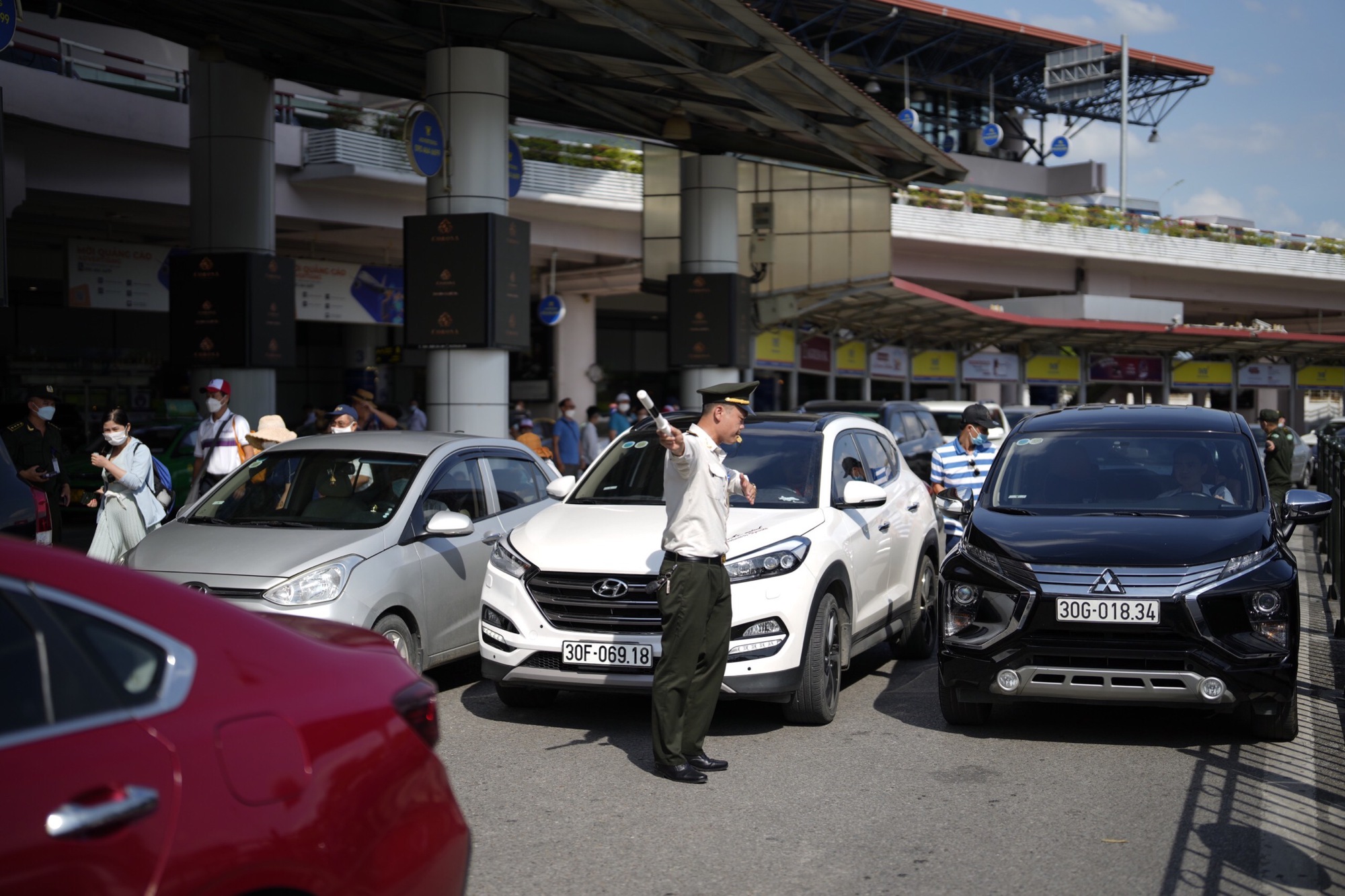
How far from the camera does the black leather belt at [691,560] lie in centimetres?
624

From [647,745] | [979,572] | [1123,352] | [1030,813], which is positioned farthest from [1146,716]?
[1123,352]

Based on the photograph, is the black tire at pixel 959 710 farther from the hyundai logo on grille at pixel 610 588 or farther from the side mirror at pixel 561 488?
the side mirror at pixel 561 488

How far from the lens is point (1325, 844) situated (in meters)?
5.40

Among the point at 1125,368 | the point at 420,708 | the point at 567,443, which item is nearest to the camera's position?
the point at 420,708

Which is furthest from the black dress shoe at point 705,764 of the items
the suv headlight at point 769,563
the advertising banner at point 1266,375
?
the advertising banner at point 1266,375

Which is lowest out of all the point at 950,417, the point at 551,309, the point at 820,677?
the point at 820,677

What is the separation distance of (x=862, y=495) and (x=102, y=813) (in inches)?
230

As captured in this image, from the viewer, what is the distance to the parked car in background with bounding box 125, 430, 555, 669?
23.6 ft

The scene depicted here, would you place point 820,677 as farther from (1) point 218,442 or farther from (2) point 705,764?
(1) point 218,442

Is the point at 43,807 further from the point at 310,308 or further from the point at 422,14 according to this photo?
the point at 310,308

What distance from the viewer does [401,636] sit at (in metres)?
7.71

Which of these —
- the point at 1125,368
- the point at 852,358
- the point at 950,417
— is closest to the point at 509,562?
the point at 950,417

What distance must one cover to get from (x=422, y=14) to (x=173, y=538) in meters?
8.62

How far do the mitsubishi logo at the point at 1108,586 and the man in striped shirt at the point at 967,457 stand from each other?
456cm
